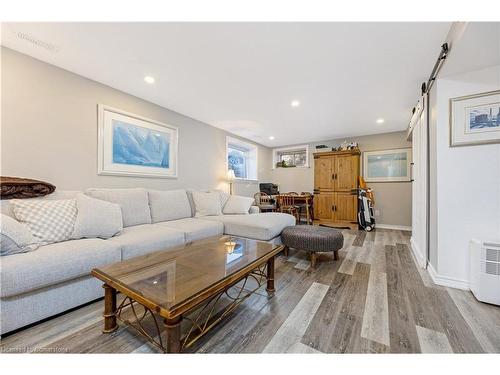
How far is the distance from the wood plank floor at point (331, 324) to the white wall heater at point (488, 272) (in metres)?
0.07

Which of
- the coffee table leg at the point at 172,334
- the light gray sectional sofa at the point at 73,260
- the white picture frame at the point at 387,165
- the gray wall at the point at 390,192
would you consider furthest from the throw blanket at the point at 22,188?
the white picture frame at the point at 387,165

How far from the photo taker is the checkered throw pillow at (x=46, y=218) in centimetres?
156

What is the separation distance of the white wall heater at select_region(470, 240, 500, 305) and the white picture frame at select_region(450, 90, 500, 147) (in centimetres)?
90

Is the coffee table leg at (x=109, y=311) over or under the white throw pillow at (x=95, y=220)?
under

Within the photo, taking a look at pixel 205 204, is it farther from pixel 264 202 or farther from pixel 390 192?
pixel 390 192

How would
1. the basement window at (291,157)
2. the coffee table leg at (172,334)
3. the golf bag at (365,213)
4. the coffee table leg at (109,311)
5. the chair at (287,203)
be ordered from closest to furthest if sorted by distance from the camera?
the coffee table leg at (172,334)
the coffee table leg at (109,311)
the golf bag at (365,213)
the chair at (287,203)
the basement window at (291,157)

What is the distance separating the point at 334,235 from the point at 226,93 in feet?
7.69

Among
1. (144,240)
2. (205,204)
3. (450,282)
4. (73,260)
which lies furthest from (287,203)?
(73,260)

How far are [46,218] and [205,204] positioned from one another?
1862 mm

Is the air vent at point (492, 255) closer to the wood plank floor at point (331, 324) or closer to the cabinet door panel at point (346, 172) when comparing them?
the wood plank floor at point (331, 324)
